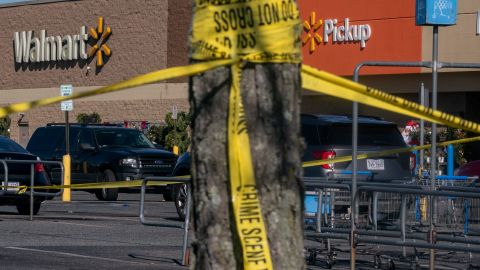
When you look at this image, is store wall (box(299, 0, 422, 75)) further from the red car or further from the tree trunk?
the tree trunk

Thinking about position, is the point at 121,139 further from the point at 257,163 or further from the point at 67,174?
the point at 257,163

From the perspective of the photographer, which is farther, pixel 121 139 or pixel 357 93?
pixel 121 139

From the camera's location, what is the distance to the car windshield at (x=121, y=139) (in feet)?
89.6

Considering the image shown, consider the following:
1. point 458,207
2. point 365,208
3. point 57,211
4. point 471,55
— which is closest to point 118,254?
point 365,208

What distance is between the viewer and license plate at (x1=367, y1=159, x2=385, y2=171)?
1681 centimetres

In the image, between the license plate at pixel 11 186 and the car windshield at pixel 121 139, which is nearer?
the license plate at pixel 11 186

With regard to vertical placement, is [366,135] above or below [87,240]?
above

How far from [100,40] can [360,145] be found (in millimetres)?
32024

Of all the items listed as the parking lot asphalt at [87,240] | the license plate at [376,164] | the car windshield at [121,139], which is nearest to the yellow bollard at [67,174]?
the car windshield at [121,139]

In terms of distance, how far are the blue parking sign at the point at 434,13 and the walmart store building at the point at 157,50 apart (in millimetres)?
24232

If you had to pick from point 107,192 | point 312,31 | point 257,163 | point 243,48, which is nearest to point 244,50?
point 243,48

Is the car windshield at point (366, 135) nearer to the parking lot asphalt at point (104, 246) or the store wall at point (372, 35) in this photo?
the parking lot asphalt at point (104, 246)

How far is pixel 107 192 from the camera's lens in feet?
84.4

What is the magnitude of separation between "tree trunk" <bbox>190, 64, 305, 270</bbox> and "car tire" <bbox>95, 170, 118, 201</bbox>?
70.1 ft
